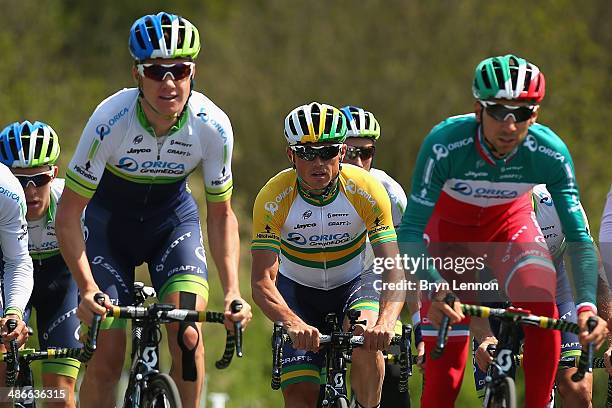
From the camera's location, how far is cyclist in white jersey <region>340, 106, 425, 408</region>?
11.7 m

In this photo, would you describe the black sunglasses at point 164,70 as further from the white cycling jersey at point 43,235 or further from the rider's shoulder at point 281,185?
the white cycling jersey at point 43,235

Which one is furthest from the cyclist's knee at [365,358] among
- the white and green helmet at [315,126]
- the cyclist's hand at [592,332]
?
the cyclist's hand at [592,332]

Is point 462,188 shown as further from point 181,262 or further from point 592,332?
point 181,262

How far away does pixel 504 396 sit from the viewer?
29.9 feet

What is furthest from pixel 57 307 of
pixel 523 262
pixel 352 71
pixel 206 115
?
pixel 352 71

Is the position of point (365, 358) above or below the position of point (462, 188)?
below

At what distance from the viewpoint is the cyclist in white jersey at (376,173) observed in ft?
38.5

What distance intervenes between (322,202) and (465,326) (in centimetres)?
168

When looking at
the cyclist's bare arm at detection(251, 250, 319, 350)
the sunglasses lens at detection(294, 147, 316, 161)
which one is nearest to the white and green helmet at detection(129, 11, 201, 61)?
the sunglasses lens at detection(294, 147, 316, 161)

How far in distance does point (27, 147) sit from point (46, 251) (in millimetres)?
819

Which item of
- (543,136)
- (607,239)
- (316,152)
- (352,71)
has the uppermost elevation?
(352,71)

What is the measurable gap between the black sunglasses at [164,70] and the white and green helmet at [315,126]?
0.98 meters

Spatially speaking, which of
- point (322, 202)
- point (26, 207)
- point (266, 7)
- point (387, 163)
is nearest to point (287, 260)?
point (322, 202)

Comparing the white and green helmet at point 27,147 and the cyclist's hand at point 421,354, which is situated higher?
the white and green helmet at point 27,147
